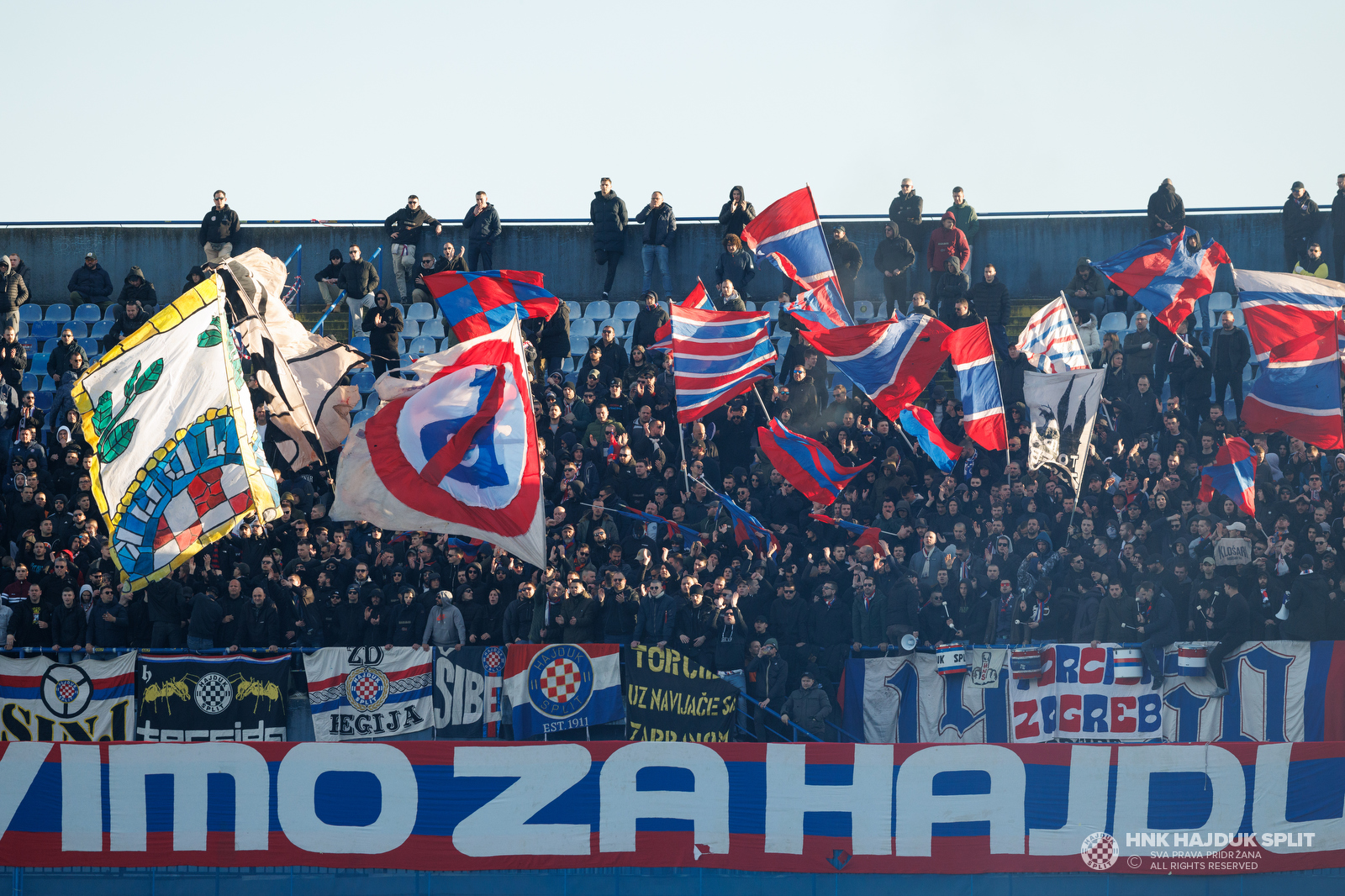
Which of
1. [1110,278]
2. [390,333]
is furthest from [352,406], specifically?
[1110,278]

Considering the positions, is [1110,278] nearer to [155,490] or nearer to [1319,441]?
[1319,441]

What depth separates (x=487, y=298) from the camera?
22328 millimetres

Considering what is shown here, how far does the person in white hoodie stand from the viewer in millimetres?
24844

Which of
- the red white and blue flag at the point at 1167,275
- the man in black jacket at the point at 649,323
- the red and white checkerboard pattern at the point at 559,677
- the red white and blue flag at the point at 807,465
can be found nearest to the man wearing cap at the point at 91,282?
the man in black jacket at the point at 649,323

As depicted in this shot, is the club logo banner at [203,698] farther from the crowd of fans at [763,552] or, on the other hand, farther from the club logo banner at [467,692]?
the club logo banner at [467,692]

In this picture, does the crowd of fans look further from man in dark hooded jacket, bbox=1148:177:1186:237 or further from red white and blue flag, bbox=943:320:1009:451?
man in dark hooded jacket, bbox=1148:177:1186:237

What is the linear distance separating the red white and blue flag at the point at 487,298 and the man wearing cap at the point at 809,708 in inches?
256

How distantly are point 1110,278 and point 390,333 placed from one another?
10111 mm

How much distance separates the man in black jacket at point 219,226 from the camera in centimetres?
2733

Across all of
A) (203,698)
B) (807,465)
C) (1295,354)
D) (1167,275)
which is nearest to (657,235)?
(807,465)

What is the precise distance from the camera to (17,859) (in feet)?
56.2

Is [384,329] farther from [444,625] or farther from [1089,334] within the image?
[1089,334]

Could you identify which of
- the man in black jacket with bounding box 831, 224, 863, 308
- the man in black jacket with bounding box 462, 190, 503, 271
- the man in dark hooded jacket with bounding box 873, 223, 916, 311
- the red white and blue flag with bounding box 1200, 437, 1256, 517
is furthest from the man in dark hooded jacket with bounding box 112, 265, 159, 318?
the red white and blue flag with bounding box 1200, 437, 1256, 517

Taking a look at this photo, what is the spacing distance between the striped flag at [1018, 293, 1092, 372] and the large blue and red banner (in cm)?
685
